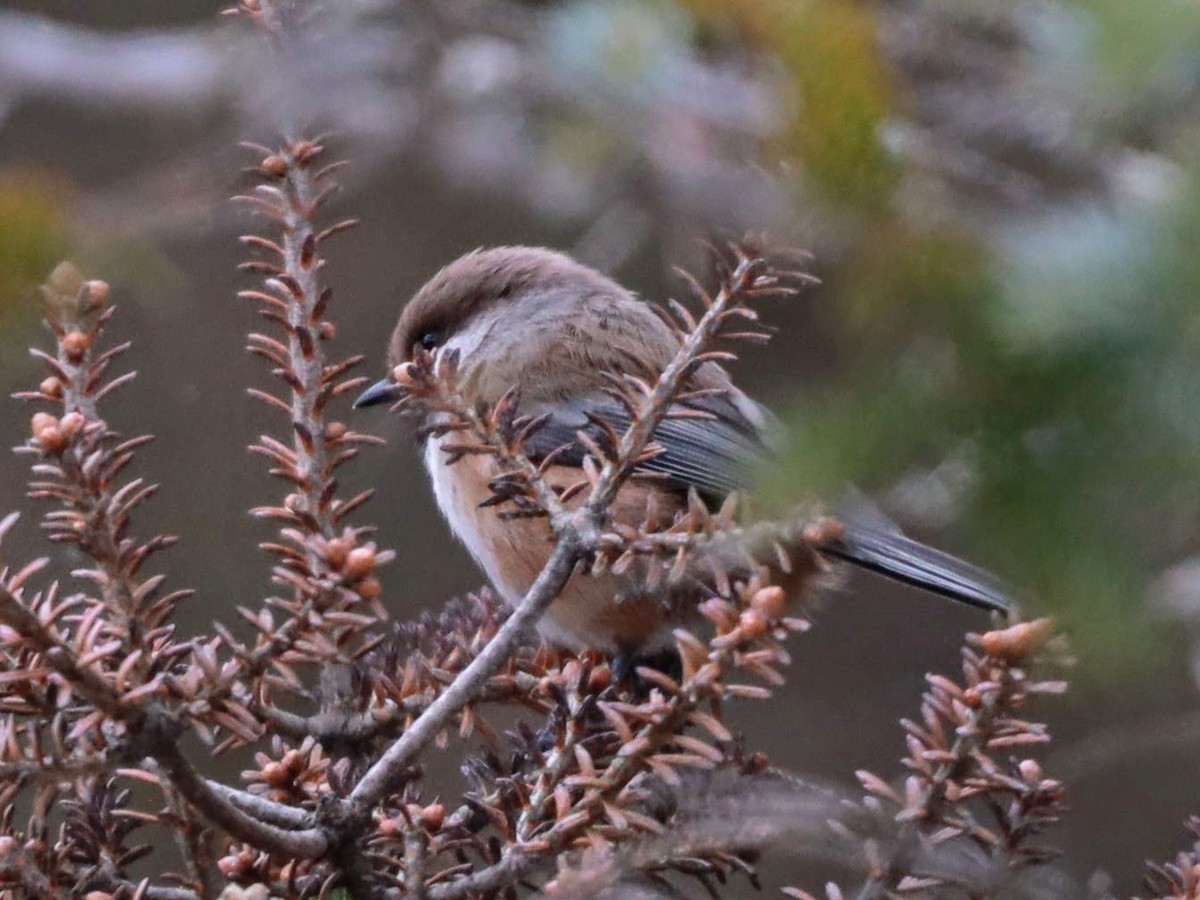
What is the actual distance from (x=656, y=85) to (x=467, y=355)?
0.65 m

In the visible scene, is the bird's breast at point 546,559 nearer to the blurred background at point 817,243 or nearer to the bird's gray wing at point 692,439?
the bird's gray wing at point 692,439

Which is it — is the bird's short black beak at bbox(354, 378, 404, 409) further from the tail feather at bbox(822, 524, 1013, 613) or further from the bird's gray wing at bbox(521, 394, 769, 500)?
the tail feather at bbox(822, 524, 1013, 613)

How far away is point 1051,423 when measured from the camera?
0.79 meters

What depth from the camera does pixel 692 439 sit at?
211 centimetres

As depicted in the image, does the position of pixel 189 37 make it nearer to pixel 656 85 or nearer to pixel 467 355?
pixel 467 355

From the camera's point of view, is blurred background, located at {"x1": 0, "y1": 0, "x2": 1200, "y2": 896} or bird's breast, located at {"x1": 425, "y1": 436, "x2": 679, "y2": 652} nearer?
blurred background, located at {"x1": 0, "y1": 0, "x2": 1200, "y2": 896}

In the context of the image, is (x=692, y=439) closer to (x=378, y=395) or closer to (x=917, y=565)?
(x=917, y=565)

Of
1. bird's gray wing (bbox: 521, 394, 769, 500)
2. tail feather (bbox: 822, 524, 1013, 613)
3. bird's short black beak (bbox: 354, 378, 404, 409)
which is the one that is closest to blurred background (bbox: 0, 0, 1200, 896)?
tail feather (bbox: 822, 524, 1013, 613)

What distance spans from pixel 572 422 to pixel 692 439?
0.30 meters

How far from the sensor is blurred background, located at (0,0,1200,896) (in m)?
0.79

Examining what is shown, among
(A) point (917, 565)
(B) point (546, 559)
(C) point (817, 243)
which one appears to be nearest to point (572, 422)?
(B) point (546, 559)

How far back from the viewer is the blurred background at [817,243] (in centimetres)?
79

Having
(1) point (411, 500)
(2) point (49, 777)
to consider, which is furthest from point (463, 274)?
(2) point (49, 777)

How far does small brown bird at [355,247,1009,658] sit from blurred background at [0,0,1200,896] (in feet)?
Result: 0.71
